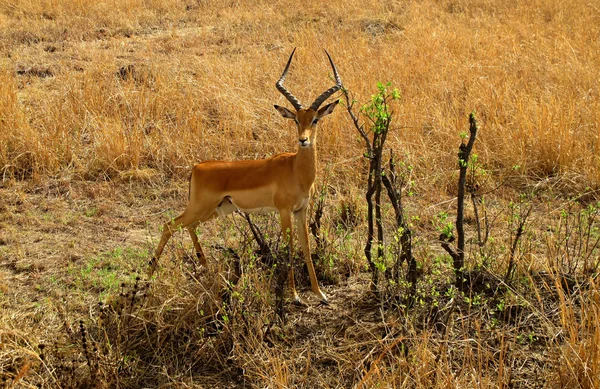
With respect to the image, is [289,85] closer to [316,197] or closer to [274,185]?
[316,197]

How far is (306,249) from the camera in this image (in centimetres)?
467

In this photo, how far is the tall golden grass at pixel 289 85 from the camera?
6.91 m

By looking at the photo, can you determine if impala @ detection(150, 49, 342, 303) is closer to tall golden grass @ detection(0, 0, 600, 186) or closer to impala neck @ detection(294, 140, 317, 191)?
impala neck @ detection(294, 140, 317, 191)

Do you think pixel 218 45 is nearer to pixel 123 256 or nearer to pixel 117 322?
pixel 123 256

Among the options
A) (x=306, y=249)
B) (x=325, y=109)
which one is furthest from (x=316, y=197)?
(x=325, y=109)

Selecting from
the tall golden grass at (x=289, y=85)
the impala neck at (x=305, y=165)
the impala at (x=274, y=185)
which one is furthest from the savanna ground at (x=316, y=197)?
the impala neck at (x=305, y=165)

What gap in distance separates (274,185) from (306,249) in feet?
1.65

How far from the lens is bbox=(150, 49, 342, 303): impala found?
179 inches

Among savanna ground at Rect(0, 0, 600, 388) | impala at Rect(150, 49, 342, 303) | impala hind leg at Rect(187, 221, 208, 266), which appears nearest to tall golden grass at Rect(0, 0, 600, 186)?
savanna ground at Rect(0, 0, 600, 388)

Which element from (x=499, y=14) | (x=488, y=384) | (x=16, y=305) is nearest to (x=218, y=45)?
(x=499, y=14)

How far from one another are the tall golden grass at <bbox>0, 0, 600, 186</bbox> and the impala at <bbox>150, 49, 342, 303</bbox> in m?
2.20

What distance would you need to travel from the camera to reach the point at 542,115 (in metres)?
6.90

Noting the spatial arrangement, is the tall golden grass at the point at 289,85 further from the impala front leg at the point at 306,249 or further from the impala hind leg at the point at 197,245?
the impala front leg at the point at 306,249

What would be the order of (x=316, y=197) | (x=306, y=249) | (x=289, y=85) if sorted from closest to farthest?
(x=306, y=249) → (x=316, y=197) → (x=289, y=85)
